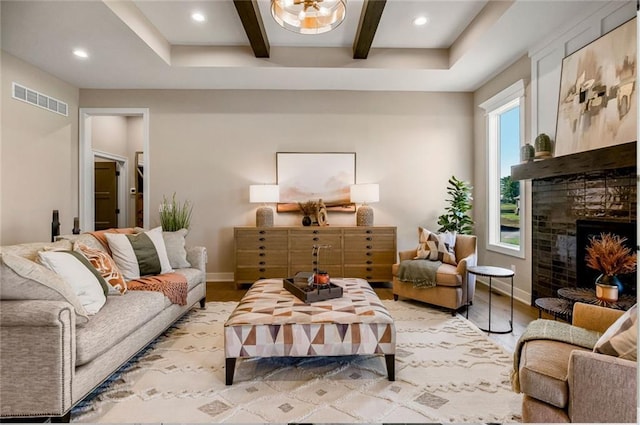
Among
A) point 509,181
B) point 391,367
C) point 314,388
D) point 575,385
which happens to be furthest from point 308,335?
point 509,181

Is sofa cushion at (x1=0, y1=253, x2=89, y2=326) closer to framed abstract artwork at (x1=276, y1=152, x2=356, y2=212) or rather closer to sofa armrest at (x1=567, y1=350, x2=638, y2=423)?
sofa armrest at (x1=567, y1=350, x2=638, y2=423)

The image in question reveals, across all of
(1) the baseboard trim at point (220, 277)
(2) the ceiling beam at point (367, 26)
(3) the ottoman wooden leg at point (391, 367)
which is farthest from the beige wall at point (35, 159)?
(3) the ottoman wooden leg at point (391, 367)

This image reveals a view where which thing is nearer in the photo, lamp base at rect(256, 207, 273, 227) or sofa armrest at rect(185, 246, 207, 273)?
sofa armrest at rect(185, 246, 207, 273)

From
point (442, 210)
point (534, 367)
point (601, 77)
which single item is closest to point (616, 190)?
point (601, 77)

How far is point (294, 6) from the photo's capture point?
237cm

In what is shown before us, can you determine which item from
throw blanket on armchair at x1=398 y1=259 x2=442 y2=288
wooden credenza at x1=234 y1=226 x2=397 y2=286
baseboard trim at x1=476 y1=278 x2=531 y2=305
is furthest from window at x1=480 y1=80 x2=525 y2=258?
wooden credenza at x1=234 y1=226 x2=397 y2=286

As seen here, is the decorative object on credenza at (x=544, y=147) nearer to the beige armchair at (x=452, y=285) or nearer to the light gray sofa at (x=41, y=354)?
the beige armchair at (x=452, y=285)

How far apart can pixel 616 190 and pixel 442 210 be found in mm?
2414

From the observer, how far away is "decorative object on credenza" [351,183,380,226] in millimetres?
4523

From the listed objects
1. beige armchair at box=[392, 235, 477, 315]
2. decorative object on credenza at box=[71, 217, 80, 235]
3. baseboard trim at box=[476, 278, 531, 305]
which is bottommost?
baseboard trim at box=[476, 278, 531, 305]

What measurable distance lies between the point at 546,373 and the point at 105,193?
262 inches

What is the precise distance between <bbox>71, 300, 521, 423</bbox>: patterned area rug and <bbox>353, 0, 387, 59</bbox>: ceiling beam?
2966 mm

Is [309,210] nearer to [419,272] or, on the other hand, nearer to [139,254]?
[419,272]

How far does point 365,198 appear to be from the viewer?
4.54m
